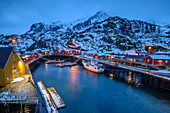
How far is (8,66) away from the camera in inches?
674

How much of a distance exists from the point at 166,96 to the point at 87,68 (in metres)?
28.3

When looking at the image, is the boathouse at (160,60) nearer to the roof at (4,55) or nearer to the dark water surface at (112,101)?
the dark water surface at (112,101)

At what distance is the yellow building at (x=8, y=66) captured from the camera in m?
15.9

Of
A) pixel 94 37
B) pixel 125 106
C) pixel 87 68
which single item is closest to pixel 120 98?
pixel 125 106

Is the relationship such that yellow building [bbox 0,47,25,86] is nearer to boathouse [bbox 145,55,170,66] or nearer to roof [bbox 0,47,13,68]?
roof [bbox 0,47,13,68]

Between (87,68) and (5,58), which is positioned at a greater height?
(5,58)

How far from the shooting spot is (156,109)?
1600cm

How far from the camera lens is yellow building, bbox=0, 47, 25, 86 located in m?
15.9

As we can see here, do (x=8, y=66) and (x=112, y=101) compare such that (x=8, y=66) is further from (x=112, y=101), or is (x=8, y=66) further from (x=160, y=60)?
(x=160, y=60)

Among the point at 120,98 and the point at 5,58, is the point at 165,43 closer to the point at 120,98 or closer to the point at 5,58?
the point at 120,98

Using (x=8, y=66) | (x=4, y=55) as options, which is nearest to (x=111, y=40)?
(x=4, y=55)

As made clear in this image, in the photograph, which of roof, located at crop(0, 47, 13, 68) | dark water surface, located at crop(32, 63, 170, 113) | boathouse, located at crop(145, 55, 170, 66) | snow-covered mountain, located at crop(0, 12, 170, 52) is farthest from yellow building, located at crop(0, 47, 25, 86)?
snow-covered mountain, located at crop(0, 12, 170, 52)

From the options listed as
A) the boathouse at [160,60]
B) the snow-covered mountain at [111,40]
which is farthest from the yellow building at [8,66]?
the snow-covered mountain at [111,40]

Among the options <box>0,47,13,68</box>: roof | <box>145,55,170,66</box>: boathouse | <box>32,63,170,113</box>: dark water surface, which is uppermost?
<box>0,47,13,68</box>: roof
